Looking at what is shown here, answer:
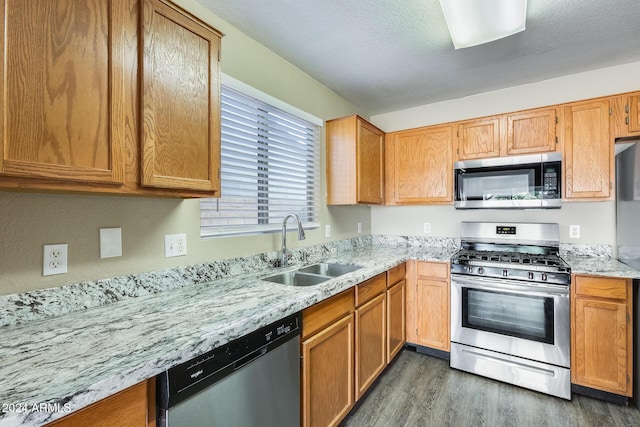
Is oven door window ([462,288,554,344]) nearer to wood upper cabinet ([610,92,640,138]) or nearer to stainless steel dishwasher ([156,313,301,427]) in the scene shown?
wood upper cabinet ([610,92,640,138])

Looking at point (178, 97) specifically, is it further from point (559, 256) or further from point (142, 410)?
point (559, 256)

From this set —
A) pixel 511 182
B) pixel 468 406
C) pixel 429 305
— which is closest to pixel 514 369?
pixel 468 406

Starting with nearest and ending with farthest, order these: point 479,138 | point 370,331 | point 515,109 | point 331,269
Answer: point 370,331 < point 331,269 < point 479,138 < point 515,109

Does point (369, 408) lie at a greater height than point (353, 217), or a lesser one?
lesser

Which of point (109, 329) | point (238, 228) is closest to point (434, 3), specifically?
point (238, 228)

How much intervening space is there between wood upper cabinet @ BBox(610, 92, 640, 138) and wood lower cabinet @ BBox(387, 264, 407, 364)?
1912 mm

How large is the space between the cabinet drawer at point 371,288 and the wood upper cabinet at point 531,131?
5.27ft

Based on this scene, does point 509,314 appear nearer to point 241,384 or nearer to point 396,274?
point 396,274

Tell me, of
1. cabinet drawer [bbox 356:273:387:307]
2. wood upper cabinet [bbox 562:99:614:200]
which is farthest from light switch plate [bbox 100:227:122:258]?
wood upper cabinet [bbox 562:99:614:200]

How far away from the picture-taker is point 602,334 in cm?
204

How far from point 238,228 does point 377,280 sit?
106 centimetres

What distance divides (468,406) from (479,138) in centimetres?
218

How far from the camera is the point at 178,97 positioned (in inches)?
50.3

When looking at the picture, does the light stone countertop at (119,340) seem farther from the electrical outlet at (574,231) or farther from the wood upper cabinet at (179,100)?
the electrical outlet at (574,231)
